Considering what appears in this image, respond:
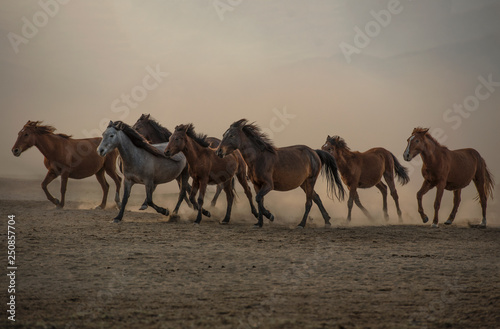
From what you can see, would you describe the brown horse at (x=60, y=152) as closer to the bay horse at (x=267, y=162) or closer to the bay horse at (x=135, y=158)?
the bay horse at (x=135, y=158)

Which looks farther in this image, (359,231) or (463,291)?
(359,231)

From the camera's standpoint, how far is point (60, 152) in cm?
1492

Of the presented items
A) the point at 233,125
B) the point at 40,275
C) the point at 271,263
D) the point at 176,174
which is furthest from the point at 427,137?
the point at 40,275

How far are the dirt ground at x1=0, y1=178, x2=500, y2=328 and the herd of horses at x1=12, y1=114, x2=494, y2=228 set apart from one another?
1.33 metres

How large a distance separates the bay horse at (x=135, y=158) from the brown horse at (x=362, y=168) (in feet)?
15.6

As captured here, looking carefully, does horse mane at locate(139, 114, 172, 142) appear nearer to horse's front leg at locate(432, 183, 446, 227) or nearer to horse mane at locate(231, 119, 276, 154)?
→ horse mane at locate(231, 119, 276, 154)

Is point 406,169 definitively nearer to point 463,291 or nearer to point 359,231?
point 359,231

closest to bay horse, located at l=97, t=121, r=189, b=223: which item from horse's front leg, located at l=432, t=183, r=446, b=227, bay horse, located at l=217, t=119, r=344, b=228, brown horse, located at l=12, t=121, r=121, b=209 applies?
bay horse, located at l=217, t=119, r=344, b=228

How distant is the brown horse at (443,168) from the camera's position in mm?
13156

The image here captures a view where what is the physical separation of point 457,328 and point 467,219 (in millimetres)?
11659

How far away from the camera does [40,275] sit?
21.7 ft

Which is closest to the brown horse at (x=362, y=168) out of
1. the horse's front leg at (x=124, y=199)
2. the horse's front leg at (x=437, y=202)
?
the horse's front leg at (x=437, y=202)

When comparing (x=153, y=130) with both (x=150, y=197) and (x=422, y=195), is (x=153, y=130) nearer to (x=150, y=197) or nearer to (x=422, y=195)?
(x=150, y=197)

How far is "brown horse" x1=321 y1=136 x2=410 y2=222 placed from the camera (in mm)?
14906
